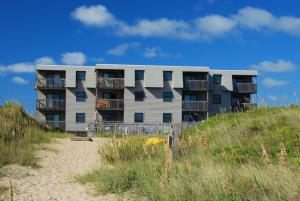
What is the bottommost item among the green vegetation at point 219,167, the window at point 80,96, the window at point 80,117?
the green vegetation at point 219,167

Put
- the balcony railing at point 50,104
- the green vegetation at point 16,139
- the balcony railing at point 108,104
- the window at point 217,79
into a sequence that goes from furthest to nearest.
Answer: the window at point 217,79, the balcony railing at point 50,104, the balcony railing at point 108,104, the green vegetation at point 16,139

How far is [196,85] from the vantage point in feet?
172

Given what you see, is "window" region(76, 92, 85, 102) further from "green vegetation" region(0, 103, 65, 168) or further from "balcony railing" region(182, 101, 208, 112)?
"green vegetation" region(0, 103, 65, 168)

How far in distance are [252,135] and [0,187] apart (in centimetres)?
692

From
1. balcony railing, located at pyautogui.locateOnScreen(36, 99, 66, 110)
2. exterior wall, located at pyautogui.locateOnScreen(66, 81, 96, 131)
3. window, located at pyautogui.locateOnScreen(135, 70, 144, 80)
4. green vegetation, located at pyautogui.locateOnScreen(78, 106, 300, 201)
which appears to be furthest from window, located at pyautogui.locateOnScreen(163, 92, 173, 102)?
green vegetation, located at pyautogui.locateOnScreen(78, 106, 300, 201)

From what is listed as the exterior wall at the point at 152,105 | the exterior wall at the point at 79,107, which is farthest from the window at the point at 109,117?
the exterior wall at the point at 152,105

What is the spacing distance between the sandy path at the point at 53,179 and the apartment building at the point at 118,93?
34.7 m

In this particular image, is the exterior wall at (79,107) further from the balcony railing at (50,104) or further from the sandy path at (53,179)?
the sandy path at (53,179)

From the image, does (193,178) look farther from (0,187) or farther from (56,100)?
(56,100)

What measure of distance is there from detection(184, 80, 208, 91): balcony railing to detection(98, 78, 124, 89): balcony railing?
24.5ft

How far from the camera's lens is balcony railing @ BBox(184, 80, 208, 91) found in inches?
2052

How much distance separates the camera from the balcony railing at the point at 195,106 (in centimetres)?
5191

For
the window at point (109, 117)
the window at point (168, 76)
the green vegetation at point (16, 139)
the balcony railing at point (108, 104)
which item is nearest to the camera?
the green vegetation at point (16, 139)

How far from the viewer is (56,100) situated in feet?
168
